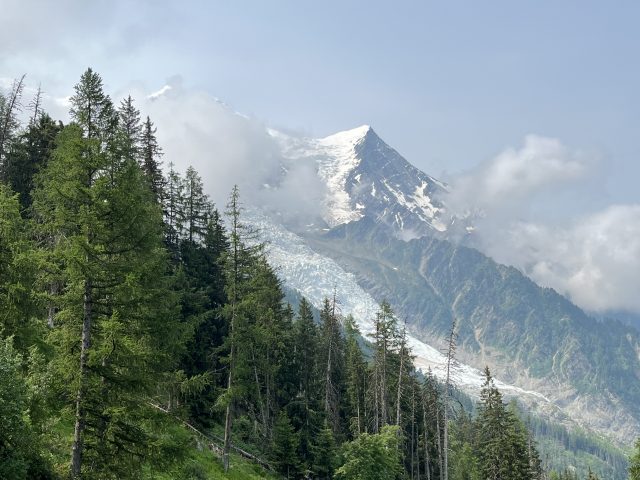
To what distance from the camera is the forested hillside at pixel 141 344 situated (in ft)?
54.1

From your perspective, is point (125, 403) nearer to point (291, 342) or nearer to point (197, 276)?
point (197, 276)

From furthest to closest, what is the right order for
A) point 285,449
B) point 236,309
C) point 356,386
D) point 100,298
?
point 356,386
point 285,449
point 236,309
point 100,298

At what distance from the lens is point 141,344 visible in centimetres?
1989

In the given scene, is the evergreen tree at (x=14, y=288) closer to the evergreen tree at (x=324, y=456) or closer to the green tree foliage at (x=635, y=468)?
the evergreen tree at (x=324, y=456)

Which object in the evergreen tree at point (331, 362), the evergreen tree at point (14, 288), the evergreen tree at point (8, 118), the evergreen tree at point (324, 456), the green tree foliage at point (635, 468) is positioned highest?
the evergreen tree at point (8, 118)

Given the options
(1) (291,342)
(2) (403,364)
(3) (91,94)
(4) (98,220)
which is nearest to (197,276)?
(1) (291,342)

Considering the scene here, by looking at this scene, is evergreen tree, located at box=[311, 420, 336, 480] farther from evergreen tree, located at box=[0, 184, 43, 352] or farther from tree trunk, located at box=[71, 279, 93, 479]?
tree trunk, located at box=[71, 279, 93, 479]

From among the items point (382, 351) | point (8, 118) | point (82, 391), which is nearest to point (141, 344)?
point (82, 391)

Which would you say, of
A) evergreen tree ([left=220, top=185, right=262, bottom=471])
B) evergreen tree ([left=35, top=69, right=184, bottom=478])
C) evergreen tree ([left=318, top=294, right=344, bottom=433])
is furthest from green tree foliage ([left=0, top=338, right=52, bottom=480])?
evergreen tree ([left=318, top=294, right=344, bottom=433])

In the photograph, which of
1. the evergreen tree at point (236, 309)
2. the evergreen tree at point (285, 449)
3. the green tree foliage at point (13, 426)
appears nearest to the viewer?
the green tree foliage at point (13, 426)

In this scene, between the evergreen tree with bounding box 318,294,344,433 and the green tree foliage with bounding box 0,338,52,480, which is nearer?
the green tree foliage with bounding box 0,338,52,480

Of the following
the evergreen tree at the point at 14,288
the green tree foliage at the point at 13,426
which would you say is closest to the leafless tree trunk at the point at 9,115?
the evergreen tree at the point at 14,288

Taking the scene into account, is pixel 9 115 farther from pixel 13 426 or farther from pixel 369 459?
pixel 13 426

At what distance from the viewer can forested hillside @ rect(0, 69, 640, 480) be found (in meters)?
16.5
